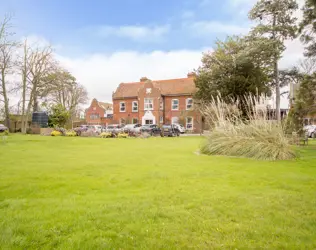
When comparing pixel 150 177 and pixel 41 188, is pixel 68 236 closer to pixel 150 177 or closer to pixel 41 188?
pixel 41 188

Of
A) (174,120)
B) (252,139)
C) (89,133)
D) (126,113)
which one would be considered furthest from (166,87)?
(252,139)

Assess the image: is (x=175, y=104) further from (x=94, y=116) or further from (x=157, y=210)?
(x=157, y=210)

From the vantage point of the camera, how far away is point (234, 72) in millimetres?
24375

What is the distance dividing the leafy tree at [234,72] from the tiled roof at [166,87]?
7780 millimetres

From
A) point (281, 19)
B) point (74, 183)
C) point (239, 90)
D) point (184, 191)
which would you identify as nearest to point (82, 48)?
point (74, 183)

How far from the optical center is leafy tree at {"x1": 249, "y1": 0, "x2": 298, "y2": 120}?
929 inches

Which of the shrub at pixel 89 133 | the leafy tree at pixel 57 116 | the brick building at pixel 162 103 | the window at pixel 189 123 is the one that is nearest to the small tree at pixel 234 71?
the brick building at pixel 162 103

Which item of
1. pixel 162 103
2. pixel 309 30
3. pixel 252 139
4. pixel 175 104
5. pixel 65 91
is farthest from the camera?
pixel 65 91

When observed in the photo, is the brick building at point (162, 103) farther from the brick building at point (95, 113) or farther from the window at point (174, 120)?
the brick building at point (95, 113)

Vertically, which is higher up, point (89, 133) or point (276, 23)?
point (276, 23)

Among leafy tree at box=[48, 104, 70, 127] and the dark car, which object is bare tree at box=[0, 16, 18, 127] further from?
the dark car

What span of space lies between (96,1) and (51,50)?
935 inches

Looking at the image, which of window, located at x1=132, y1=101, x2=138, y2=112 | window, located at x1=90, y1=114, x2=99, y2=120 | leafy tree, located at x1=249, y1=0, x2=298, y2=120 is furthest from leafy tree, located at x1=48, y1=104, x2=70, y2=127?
leafy tree, located at x1=249, y1=0, x2=298, y2=120

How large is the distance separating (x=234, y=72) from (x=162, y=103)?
14298 millimetres
